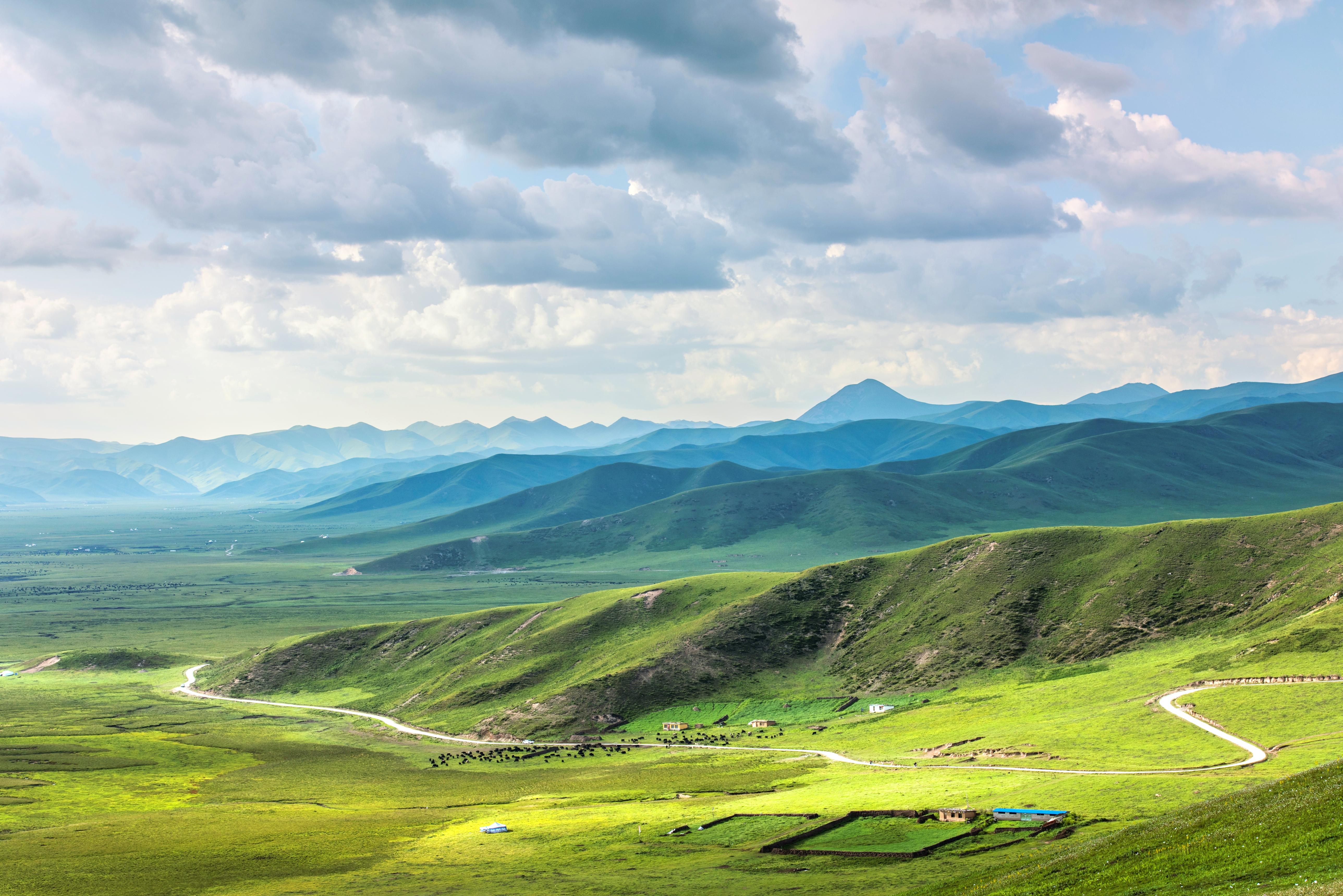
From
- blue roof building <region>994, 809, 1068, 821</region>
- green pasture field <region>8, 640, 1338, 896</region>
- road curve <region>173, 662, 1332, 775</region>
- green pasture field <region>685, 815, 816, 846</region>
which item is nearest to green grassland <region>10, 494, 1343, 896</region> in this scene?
green pasture field <region>685, 815, 816, 846</region>

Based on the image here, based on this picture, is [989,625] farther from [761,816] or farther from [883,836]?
[883,836]

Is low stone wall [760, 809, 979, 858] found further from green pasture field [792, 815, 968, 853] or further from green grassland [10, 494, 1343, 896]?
green grassland [10, 494, 1343, 896]

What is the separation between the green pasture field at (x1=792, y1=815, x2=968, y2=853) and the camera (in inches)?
2808

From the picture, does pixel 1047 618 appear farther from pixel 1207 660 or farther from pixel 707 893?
pixel 707 893

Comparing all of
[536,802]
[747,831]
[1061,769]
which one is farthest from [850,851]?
[536,802]

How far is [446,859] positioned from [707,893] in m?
27.7

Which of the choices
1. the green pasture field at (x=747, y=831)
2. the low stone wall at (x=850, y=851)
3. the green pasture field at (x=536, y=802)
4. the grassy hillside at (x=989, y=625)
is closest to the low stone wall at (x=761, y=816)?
the green pasture field at (x=747, y=831)

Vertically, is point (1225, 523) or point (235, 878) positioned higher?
point (1225, 523)

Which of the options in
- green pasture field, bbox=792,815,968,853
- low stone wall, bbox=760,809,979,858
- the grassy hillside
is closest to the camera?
low stone wall, bbox=760,809,979,858

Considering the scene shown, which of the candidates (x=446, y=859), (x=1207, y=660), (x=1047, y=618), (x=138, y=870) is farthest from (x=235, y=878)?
(x=1047, y=618)

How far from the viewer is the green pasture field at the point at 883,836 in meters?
71.3

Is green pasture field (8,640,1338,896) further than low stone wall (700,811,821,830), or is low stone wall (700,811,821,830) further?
low stone wall (700,811,821,830)

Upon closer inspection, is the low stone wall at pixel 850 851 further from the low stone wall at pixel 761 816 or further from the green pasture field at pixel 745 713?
the green pasture field at pixel 745 713

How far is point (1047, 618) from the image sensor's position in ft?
572
